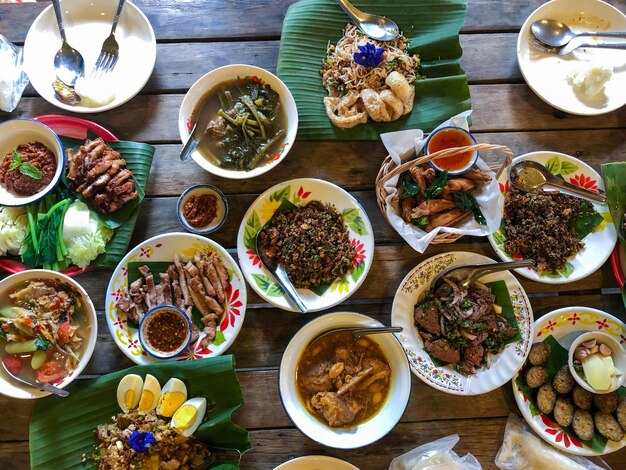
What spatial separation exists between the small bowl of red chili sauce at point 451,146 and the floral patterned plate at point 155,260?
3.71 ft

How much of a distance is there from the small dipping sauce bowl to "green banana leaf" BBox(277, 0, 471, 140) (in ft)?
1.87

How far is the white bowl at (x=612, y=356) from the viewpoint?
264 cm

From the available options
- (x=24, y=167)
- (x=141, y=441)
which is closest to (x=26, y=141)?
(x=24, y=167)

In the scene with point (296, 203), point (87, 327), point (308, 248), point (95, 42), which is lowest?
point (87, 327)

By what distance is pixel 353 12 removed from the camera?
9.54 feet

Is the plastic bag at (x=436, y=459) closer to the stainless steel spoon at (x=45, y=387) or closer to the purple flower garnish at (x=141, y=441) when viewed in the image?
the purple flower garnish at (x=141, y=441)

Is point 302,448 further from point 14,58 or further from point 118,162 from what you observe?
point 14,58

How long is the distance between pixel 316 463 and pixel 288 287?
0.88 metres

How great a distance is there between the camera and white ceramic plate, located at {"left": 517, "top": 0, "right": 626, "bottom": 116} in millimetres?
2922

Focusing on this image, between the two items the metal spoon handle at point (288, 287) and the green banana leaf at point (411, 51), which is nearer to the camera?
the metal spoon handle at point (288, 287)

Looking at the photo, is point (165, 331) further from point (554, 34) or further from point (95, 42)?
point (554, 34)

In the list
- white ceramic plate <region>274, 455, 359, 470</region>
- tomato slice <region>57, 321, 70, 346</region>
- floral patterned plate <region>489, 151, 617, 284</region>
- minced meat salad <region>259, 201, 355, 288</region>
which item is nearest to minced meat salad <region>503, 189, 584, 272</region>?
floral patterned plate <region>489, 151, 617, 284</region>

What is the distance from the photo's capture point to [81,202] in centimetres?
271

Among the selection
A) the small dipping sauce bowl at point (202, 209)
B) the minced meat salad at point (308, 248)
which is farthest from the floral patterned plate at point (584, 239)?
the small dipping sauce bowl at point (202, 209)
